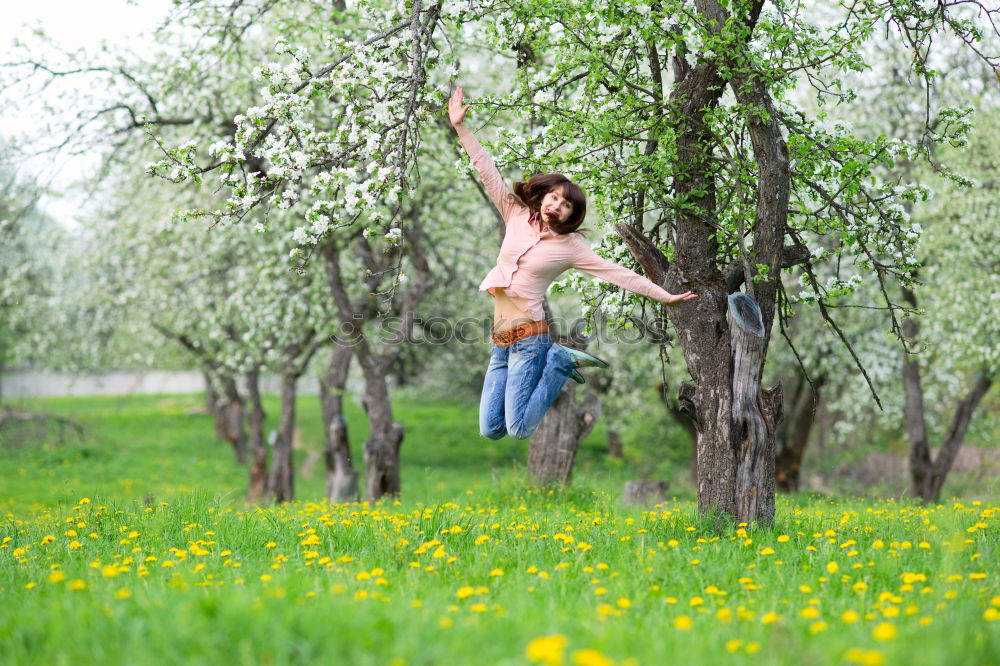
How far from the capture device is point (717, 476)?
280 inches

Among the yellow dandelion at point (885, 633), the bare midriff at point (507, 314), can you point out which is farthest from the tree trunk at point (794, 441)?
the yellow dandelion at point (885, 633)

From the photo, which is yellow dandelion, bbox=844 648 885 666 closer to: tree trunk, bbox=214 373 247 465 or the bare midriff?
the bare midriff

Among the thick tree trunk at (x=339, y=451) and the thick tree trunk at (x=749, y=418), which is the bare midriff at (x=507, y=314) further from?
the thick tree trunk at (x=339, y=451)

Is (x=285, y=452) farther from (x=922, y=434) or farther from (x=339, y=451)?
(x=922, y=434)

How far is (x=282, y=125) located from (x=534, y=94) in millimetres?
2324

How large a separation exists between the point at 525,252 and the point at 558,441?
5638 millimetres

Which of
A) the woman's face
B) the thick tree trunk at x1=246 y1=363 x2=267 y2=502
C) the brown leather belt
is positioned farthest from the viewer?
the thick tree trunk at x1=246 y1=363 x2=267 y2=502

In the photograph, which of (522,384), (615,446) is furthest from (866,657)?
(615,446)

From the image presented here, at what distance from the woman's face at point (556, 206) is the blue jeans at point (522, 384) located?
38.7 inches

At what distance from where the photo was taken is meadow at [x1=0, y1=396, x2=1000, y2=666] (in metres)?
3.86

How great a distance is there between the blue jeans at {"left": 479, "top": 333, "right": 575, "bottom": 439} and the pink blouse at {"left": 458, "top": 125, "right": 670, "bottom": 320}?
0.32m

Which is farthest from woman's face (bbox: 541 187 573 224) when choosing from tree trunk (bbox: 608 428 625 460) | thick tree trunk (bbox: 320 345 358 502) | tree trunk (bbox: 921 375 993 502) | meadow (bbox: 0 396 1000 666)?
tree trunk (bbox: 608 428 625 460)

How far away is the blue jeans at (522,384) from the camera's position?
7020 mm

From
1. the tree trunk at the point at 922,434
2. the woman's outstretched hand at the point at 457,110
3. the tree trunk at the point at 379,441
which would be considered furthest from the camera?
the tree trunk at the point at 922,434
